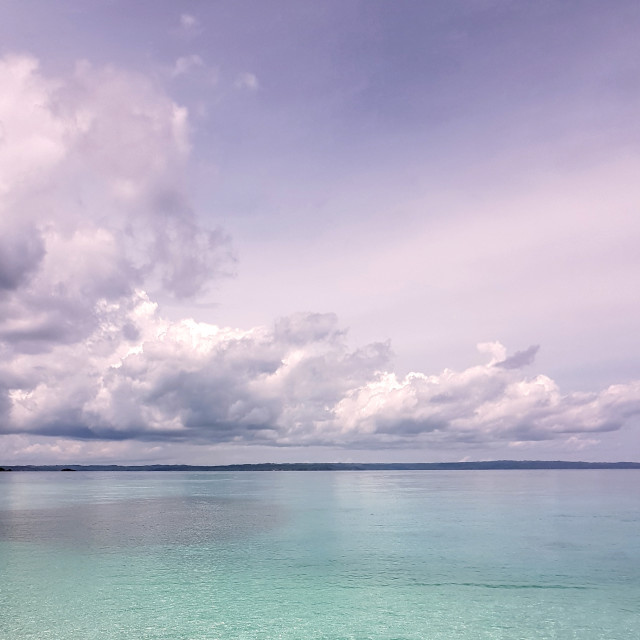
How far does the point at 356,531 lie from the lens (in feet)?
193

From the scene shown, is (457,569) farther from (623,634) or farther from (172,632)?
(172,632)

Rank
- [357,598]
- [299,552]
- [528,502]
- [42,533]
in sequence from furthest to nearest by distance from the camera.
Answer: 1. [528,502]
2. [42,533]
3. [299,552]
4. [357,598]

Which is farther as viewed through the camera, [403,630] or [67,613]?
[67,613]

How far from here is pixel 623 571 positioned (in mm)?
40094

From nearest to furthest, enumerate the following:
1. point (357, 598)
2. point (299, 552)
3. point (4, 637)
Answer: point (4, 637) → point (357, 598) → point (299, 552)

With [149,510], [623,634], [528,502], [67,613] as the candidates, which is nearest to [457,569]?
[623,634]

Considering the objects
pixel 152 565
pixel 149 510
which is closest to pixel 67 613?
pixel 152 565

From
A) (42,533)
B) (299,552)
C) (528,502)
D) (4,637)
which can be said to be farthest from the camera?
(528,502)

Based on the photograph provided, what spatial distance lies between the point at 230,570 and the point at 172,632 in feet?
42.8

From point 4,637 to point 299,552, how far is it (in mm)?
24852

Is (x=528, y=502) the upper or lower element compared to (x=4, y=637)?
lower

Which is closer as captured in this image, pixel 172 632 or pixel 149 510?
pixel 172 632

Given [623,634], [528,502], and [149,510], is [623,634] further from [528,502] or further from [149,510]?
[528,502]

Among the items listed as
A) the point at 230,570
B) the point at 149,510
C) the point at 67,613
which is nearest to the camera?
the point at 67,613
